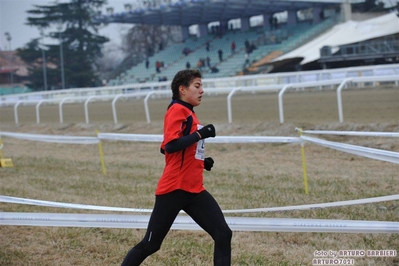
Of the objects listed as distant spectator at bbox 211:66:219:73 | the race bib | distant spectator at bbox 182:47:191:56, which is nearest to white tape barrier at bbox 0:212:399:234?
the race bib

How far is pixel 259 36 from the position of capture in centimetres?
5153

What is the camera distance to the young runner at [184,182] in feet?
15.7

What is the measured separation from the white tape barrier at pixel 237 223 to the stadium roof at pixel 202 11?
148 ft

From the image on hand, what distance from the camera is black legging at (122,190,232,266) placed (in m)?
4.85

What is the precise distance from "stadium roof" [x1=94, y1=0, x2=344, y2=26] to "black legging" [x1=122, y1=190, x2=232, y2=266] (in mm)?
46098

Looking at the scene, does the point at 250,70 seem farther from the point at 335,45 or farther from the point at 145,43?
the point at 145,43

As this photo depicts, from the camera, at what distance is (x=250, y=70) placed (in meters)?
44.4

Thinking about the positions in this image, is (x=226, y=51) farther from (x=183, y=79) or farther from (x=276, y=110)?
(x=183, y=79)

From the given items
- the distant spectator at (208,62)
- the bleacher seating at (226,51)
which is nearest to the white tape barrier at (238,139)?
the bleacher seating at (226,51)

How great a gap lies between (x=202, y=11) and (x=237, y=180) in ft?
151

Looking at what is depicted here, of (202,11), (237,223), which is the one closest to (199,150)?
(237,223)

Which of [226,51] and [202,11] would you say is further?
[202,11]

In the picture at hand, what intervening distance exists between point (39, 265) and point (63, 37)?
54.7 meters

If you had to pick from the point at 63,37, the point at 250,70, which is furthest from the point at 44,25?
the point at 250,70
